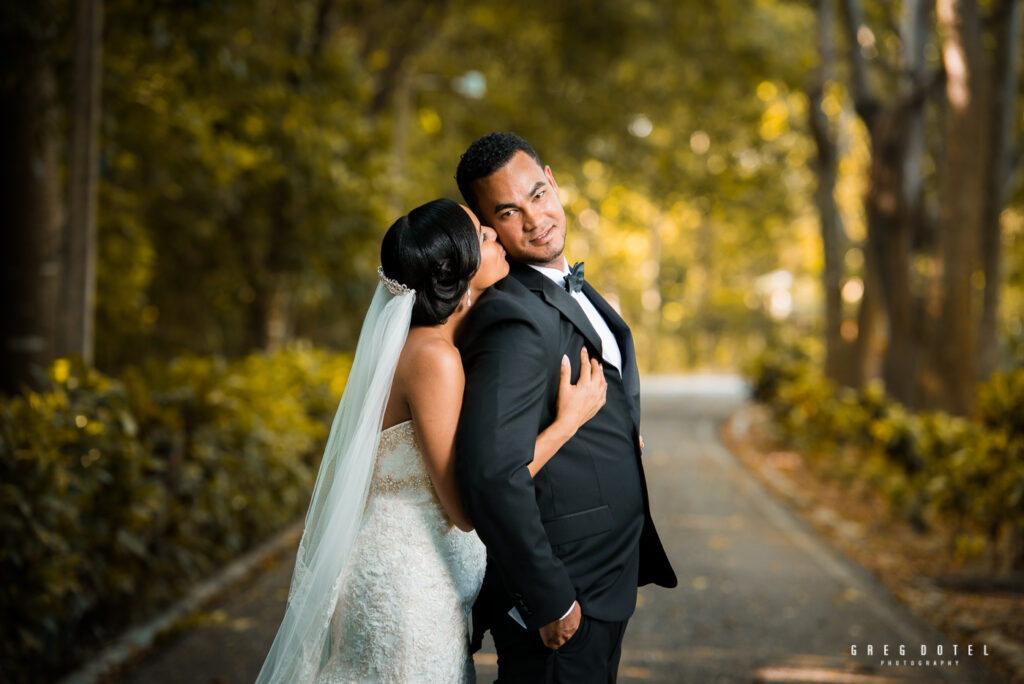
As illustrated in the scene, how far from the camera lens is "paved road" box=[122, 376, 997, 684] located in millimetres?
5398

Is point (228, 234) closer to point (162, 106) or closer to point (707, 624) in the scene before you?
point (162, 106)

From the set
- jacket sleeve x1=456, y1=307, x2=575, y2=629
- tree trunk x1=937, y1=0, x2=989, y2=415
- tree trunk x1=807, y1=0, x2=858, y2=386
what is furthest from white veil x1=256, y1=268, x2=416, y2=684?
tree trunk x1=807, y1=0, x2=858, y2=386

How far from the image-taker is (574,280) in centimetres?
300

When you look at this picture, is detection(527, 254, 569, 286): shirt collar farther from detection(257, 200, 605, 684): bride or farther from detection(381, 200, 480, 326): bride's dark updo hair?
detection(381, 200, 480, 326): bride's dark updo hair

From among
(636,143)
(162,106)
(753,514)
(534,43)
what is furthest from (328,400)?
(636,143)

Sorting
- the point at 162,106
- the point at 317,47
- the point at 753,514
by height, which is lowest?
the point at 753,514

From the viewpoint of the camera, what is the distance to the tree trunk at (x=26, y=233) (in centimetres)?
653

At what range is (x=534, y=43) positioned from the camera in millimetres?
19094

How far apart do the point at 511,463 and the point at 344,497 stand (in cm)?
65

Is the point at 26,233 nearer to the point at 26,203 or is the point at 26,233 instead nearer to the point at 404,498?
the point at 26,203

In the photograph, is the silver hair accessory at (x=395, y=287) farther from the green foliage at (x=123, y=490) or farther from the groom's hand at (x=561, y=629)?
the green foliage at (x=123, y=490)

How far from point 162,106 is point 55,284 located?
345 cm

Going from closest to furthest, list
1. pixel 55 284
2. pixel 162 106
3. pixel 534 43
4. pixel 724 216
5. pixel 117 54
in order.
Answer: pixel 55 284 < pixel 117 54 < pixel 162 106 < pixel 534 43 < pixel 724 216

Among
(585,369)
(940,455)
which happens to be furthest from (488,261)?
(940,455)
